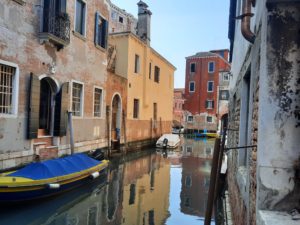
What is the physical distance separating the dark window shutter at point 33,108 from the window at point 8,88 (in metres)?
0.48

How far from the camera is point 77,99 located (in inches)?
432

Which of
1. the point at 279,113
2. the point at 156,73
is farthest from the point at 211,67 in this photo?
the point at 279,113

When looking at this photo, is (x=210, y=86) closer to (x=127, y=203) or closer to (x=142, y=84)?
(x=142, y=84)

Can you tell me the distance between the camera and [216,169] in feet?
8.14

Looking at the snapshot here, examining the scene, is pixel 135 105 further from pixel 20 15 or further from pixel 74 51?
pixel 20 15

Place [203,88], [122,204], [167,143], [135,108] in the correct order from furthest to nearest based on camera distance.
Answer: [203,88]
[167,143]
[135,108]
[122,204]

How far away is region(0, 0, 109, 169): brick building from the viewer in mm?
7383

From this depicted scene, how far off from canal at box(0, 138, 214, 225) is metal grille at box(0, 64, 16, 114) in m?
2.61

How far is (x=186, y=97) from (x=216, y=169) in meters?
33.1

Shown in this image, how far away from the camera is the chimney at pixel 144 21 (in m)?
18.6

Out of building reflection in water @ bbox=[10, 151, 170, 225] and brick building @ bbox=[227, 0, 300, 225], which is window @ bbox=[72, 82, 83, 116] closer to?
building reflection in water @ bbox=[10, 151, 170, 225]

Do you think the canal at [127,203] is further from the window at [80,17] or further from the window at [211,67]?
the window at [211,67]

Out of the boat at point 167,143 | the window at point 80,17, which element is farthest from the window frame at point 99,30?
the boat at point 167,143

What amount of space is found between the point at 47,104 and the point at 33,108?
4.24 ft
